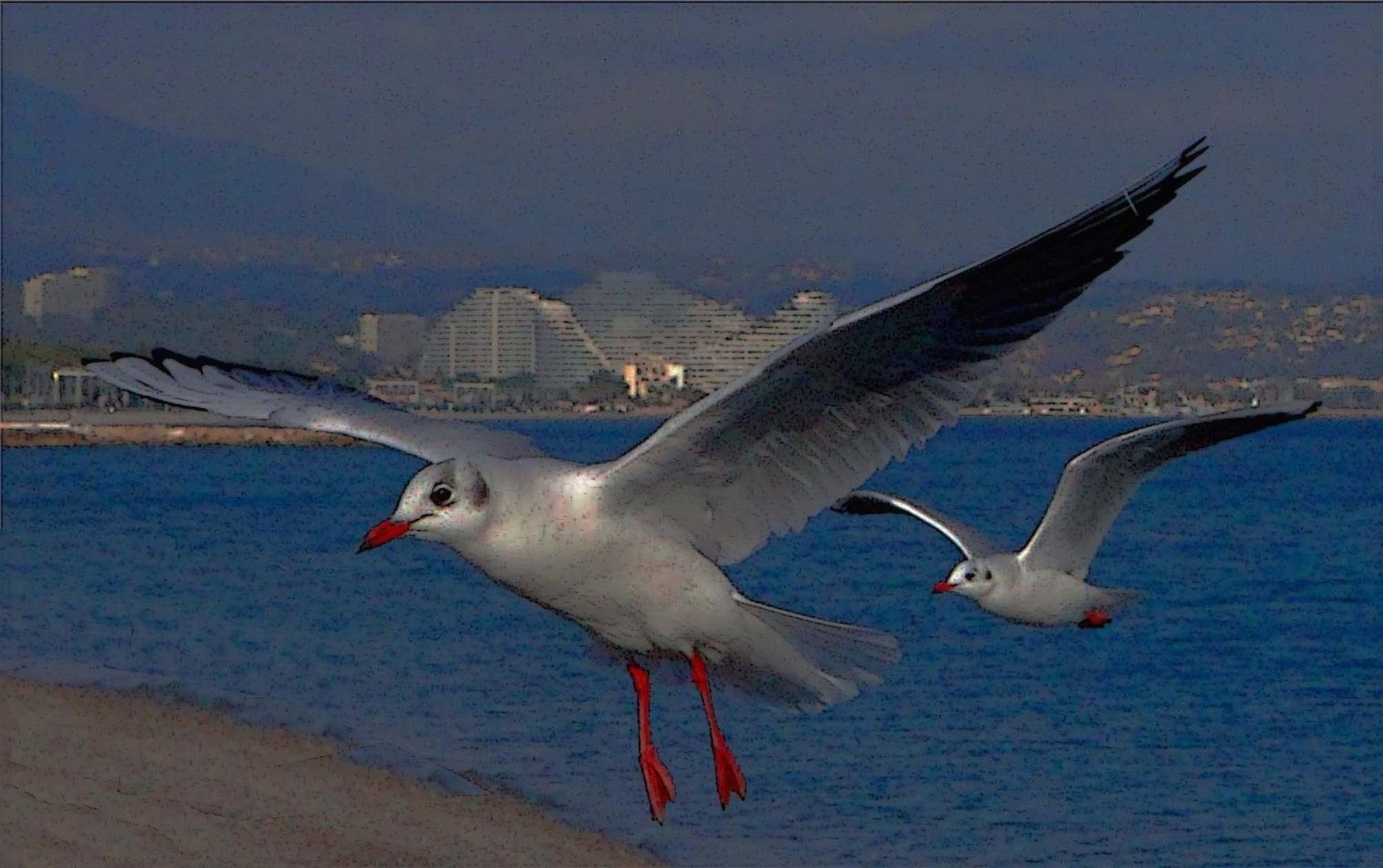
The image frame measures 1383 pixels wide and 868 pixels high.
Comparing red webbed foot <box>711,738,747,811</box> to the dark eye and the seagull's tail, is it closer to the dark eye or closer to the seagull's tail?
the seagull's tail

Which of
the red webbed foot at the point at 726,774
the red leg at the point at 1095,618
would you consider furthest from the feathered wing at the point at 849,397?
the red leg at the point at 1095,618

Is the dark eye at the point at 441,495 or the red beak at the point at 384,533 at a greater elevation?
the dark eye at the point at 441,495

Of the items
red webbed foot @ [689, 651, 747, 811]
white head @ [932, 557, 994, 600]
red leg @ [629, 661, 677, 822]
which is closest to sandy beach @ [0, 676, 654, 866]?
white head @ [932, 557, 994, 600]

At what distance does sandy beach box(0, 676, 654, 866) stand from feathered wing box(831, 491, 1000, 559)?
290 cm

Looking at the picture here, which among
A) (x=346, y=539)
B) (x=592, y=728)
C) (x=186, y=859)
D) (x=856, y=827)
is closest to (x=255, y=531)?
(x=346, y=539)

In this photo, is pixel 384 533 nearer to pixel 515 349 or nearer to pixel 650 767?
pixel 650 767

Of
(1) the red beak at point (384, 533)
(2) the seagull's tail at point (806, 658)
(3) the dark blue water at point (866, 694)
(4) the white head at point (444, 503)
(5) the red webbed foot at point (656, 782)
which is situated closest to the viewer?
(1) the red beak at point (384, 533)

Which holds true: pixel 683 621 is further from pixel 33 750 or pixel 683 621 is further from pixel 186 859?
pixel 33 750

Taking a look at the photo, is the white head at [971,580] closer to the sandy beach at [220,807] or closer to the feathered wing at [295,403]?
the sandy beach at [220,807]

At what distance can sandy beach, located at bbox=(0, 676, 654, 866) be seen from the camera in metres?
11.7

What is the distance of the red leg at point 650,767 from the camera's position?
7141mm

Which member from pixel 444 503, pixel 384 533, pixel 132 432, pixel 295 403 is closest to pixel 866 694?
pixel 295 403

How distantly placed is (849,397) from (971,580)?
5723mm

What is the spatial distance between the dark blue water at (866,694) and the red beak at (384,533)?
5.82ft
